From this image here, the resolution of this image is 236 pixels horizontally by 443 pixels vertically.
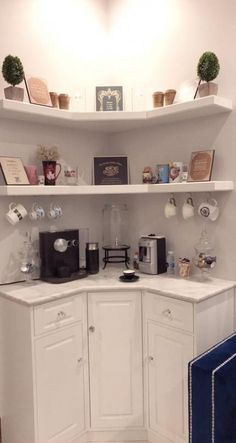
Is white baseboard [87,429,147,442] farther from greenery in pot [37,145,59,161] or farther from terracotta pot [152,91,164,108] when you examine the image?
terracotta pot [152,91,164,108]

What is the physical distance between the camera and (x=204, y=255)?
2.36m

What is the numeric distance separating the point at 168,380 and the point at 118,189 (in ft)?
3.92

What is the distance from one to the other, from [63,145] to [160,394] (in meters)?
1.71

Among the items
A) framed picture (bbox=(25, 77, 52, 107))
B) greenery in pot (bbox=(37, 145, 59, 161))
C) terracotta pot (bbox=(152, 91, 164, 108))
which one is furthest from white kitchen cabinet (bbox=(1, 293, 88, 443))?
terracotta pot (bbox=(152, 91, 164, 108))

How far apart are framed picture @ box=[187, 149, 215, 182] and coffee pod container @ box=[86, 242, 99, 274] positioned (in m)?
0.79

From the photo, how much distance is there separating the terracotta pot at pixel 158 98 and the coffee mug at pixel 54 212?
36.9 inches

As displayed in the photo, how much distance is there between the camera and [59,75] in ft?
8.69

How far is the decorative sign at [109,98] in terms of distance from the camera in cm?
259

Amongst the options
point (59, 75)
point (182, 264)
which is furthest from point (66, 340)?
point (59, 75)

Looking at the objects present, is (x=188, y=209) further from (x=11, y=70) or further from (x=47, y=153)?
(x=11, y=70)

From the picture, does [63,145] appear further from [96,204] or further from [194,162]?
[194,162]

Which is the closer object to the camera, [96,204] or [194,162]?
[194,162]

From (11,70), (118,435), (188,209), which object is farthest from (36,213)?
(118,435)

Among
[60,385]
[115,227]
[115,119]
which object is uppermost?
[115,119]
